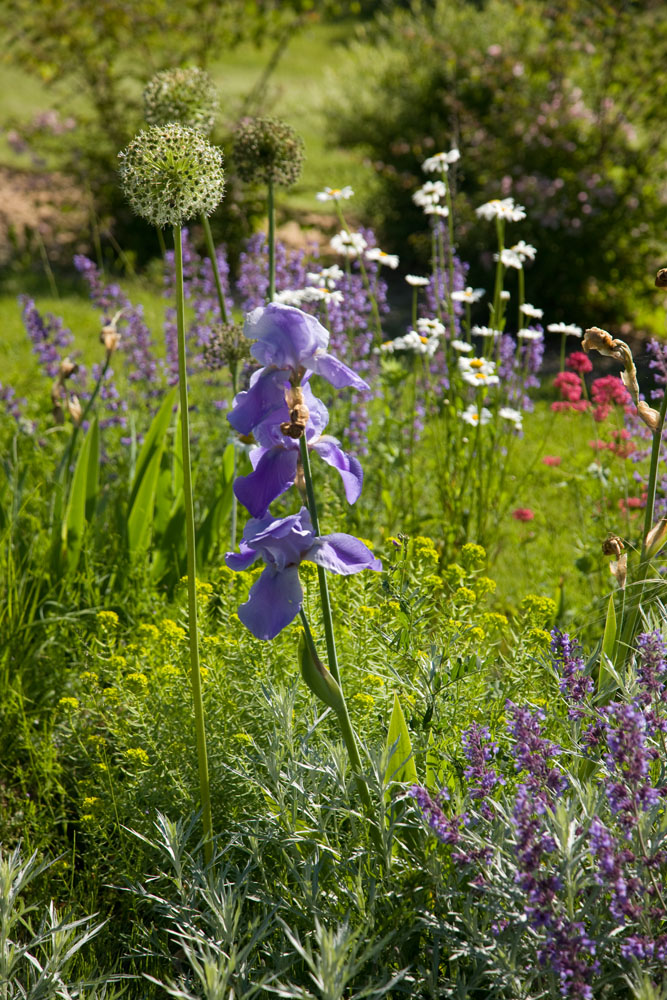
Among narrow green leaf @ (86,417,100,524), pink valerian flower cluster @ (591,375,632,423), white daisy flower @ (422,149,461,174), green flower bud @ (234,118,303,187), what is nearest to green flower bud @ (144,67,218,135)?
green flower bud @ (234,118,303,187)

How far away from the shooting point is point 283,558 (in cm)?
145

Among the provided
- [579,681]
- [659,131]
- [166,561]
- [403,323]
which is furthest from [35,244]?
[579,681]

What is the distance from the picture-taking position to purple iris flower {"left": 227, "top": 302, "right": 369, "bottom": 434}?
56.1 inches

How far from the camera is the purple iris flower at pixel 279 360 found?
143 centimetres

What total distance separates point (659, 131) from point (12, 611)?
21.3ft

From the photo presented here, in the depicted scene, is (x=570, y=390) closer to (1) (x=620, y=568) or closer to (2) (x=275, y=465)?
(1) (x=620, y=568)

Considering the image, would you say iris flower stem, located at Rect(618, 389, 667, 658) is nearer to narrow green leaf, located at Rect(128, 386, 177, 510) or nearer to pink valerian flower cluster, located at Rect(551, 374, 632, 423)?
pink valerian flower cluster, located at Rect(551, 374, 632, 423)

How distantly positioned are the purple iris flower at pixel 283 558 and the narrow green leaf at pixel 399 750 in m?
0.26

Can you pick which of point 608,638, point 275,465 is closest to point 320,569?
point 275,465

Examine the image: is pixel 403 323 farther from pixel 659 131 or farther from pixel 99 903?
pixel 99 903

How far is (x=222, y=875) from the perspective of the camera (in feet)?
5.01

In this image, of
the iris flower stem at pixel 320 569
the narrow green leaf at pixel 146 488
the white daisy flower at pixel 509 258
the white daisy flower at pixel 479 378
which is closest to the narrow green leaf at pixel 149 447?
the narrow green leaf at pixel 146 488

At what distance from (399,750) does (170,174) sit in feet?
3.54

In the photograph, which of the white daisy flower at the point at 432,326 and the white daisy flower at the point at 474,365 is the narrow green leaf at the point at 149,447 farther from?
the white daisy flower at the point at 474,365
